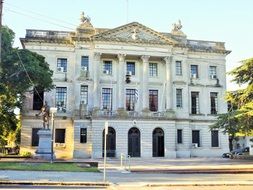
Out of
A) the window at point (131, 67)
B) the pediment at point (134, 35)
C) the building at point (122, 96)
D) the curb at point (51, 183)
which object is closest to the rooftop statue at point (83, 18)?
the building at point (122, 96)

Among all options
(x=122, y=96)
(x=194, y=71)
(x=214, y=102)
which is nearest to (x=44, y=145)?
(x=122, y=96)

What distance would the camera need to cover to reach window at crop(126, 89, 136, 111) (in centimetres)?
4791

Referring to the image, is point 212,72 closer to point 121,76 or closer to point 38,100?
point 121,76

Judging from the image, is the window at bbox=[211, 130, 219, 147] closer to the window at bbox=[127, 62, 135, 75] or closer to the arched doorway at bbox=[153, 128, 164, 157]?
the arched doorway at bbox=[153, 128, 164, 157]

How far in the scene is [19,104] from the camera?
4338 cm

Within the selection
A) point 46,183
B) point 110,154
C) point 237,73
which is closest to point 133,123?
point 110,154

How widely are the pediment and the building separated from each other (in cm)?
12

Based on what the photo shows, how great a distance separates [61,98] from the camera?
47.5 m

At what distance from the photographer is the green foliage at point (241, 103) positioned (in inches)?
1177

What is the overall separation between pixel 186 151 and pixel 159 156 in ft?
12.0

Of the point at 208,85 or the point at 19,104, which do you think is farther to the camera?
the point at 208,85

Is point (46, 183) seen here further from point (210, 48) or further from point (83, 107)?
point (210, 48)

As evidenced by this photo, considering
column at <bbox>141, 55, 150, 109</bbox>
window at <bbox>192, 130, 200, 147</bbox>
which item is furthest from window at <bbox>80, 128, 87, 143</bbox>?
window at <bbox>192, 130, 200, 147</bbox>

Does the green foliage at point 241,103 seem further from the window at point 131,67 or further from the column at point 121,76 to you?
the window at point 131,67
